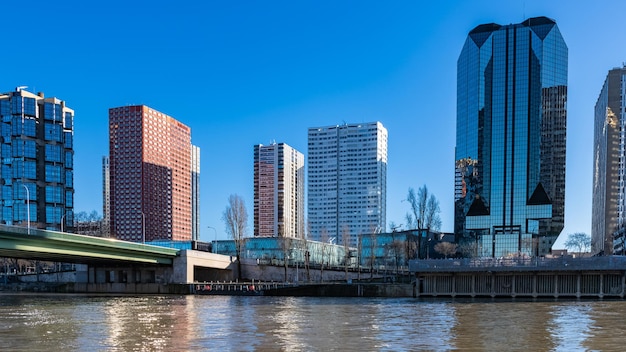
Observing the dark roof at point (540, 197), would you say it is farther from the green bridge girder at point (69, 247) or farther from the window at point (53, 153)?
the window at point (53, 153)

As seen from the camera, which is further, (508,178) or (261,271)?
(508,178)

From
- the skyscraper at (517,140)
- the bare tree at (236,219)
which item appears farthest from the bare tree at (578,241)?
the bare tree at (236,219)

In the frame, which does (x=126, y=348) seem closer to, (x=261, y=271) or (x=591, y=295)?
(x=591, y=295)

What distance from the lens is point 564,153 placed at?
7480 inches

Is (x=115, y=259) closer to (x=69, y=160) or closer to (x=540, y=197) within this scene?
(x=69, y=160)

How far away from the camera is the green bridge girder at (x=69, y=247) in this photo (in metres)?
64.8

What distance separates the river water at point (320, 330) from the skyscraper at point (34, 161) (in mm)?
123022

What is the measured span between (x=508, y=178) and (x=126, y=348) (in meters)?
181

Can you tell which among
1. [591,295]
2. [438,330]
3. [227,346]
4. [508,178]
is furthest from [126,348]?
[508,178]

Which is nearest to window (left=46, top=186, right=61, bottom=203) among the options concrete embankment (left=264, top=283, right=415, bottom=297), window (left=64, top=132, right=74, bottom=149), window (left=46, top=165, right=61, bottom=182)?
window (left=46, top=165, right=61, bottom=182)

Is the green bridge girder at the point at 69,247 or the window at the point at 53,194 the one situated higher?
the window at the point at 53,194

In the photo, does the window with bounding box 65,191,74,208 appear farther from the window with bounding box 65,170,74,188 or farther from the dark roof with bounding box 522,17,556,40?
the dark roof with bounding box 522,17,556,40

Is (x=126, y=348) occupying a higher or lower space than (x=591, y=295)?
higher

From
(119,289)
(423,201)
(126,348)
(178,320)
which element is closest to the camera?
(126,348)
